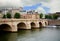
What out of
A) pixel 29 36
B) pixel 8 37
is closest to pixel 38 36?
pixel 29 36

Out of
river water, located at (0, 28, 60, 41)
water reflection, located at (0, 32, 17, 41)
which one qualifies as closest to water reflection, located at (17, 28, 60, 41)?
river water, located at (0, 28, 60, 41)

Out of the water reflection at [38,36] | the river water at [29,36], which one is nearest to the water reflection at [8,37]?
the river water at [29,36]

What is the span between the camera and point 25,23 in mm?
54188

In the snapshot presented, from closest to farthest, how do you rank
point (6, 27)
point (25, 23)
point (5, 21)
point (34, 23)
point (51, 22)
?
point (5, 21) < point (6, 27) < point (25, 23) < point (34, 23) < point (51, 22)

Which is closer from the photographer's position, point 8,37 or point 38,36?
point 8,37

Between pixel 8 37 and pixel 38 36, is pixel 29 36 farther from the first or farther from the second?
pixel 8 37

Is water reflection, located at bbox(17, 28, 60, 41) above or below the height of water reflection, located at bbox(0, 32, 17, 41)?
below

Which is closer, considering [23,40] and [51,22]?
[23,40]

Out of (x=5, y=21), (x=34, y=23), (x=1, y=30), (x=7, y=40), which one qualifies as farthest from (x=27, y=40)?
(x=34, y=23)

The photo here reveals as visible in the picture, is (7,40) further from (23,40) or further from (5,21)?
(5,21)

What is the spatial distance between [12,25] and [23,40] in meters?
11.9

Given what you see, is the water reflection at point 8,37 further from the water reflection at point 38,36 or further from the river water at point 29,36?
the water reflection at point 38,36

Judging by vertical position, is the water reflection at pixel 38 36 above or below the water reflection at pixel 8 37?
below

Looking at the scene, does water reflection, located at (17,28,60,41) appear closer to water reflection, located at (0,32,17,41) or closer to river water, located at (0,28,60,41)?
river water, located at (0,28,60,41)
